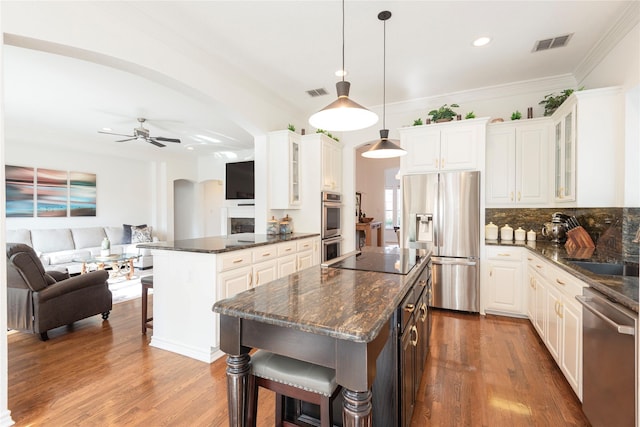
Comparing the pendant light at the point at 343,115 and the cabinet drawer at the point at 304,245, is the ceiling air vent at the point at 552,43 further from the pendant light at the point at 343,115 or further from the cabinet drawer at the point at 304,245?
the cabinet drawer at the point at 304,245

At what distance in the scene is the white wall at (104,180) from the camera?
567cm

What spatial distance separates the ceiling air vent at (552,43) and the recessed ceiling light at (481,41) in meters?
0.52

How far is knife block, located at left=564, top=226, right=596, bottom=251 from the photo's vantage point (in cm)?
296

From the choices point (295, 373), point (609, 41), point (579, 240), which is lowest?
point (295, 373)

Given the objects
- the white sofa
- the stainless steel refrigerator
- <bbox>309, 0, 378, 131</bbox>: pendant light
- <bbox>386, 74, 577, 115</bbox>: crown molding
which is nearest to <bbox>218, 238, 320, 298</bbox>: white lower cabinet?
the stainless steel refrigerator

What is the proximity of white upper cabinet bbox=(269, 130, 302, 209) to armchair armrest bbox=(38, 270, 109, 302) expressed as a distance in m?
2.24

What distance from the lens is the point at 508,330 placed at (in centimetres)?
326

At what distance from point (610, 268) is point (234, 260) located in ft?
10.0

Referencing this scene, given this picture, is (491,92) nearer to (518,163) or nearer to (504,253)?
(518,163)

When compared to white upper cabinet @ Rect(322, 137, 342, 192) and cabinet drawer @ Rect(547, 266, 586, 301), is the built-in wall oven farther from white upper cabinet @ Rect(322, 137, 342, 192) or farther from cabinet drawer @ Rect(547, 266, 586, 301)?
cabinet drawer @ Rect(547, 266, 586, 301)

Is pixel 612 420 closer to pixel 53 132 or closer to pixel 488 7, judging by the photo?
pixel 488 7

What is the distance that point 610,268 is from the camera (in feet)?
7.31

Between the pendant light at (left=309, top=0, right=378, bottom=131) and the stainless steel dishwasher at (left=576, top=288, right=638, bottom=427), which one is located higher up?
the pendant light at (left=309, top=0, right=378, bottom=131)

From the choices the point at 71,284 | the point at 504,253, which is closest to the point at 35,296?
the point at 71,284
